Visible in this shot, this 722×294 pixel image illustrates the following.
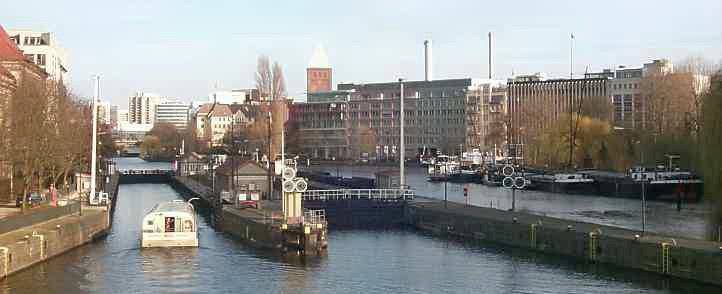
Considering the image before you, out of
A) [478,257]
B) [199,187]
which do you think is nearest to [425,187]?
[199,187]

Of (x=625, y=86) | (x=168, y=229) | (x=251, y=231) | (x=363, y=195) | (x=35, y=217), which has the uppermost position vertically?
(x=625, y=86)

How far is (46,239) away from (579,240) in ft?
76.3

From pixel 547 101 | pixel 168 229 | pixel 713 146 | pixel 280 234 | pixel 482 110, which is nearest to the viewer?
pixel 713 146

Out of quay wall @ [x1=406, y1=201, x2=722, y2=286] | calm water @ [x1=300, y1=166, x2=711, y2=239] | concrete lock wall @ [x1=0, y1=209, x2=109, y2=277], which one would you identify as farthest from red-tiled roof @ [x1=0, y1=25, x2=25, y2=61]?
calm water @ [x1=300, y1=166, x2=711, y2=239]

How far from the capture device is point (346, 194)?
6719cm

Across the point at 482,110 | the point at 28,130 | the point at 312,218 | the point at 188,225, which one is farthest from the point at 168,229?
the point at 482,110

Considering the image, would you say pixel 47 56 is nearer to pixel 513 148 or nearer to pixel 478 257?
pixel 513 148

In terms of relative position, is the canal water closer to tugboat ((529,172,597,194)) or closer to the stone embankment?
the stone embankment

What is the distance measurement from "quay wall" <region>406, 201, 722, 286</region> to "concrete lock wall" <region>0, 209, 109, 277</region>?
62.6 feet

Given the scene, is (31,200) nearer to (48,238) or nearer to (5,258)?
(48,238)

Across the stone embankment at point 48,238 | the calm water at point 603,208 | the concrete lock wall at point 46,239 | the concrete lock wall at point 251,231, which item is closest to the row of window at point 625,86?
the calm water at point 603,208

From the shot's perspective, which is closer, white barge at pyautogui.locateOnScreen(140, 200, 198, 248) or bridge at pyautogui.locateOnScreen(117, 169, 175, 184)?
white barge at pyautogui.locateOnScreen(140, 200, 198, 248)

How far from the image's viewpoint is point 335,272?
143 ft

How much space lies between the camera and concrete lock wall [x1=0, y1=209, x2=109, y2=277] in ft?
135
